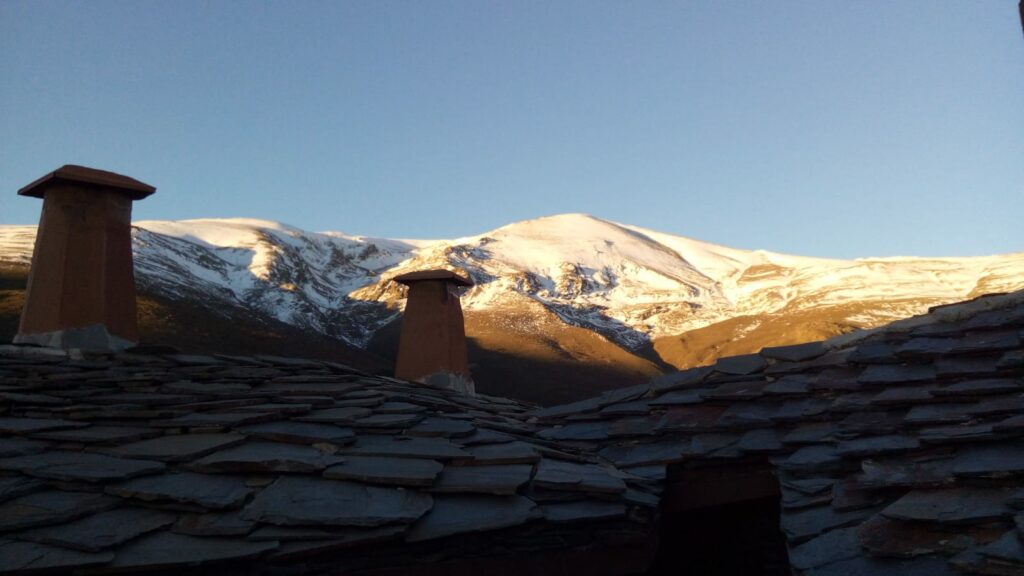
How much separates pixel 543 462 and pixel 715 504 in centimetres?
102

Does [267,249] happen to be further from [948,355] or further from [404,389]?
[948,355]

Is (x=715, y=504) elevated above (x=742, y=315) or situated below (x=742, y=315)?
below

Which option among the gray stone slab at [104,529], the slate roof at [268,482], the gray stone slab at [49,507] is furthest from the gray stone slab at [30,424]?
the gray stone slab at [104,529]

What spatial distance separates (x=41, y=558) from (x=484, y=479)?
166 centimetres

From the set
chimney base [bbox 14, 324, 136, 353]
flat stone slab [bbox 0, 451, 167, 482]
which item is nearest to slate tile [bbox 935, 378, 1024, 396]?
flat stone slab [bbox 0, 451, 167, 482]

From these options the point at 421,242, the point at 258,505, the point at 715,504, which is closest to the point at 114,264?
the point at 258,505

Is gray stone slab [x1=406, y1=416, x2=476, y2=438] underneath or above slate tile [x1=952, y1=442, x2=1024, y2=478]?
underneath

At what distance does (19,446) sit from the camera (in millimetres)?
3338

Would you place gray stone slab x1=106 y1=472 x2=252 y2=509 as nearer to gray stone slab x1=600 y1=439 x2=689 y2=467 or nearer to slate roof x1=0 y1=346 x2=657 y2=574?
slate roof x1=0 y1=346 x2=657 y2=574

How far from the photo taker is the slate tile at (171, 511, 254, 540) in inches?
106

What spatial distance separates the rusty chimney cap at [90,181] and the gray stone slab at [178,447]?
9.74 feet

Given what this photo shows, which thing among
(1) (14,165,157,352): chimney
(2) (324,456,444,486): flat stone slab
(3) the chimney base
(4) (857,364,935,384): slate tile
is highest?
Result: (1) (14,165,157,352): chimney

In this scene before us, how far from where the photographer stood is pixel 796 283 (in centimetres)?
2778

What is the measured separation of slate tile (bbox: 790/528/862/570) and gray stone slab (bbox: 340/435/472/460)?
152cm
